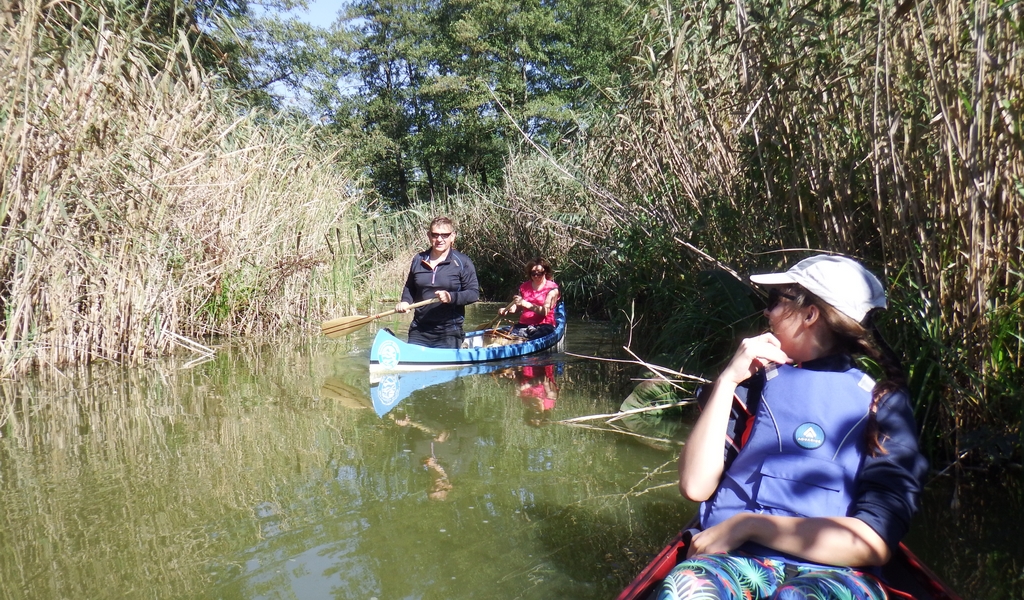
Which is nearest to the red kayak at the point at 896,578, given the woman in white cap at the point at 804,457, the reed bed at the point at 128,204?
the woman in white cap at the point at 804,457

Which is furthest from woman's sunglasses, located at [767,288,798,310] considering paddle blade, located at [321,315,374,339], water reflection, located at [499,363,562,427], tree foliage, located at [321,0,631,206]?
tree foliage, located at [321,0,631,206]

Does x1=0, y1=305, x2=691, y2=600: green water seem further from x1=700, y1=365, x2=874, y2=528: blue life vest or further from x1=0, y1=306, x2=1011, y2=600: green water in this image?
x1=700, y1=365, x2=874, y2=528: blue life vest

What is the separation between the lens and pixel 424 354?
729 centimetres

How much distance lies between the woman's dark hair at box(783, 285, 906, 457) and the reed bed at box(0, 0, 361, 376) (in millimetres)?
4690

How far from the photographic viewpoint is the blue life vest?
202 centimetres

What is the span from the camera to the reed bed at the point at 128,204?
537cm

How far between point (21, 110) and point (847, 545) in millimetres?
5373

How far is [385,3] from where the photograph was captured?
3044 centimetres

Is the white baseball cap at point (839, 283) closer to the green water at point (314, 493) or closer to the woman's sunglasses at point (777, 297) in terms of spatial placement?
the woman's sunglasses at point (777, 297)

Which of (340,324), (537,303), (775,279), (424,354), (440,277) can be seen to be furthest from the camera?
(537,303)

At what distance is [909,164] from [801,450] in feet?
6.93

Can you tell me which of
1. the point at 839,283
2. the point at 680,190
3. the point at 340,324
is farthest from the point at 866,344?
the point at 340,324

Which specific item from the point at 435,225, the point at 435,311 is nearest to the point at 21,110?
the point at 435,225

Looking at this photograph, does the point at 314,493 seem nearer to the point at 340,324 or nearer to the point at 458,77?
the point at 340,324
